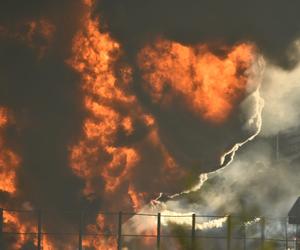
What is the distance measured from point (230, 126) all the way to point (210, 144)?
1339 millimetres

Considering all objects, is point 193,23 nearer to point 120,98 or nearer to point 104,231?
point 120,98

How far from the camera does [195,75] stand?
138 feet

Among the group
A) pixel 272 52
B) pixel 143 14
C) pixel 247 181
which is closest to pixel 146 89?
pixel 143 14

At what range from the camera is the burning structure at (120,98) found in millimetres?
41844

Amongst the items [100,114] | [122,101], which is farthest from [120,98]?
[100,114]

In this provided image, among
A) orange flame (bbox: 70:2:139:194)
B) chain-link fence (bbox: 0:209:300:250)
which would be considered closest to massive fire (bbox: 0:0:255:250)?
orange flame (bbox: 70:2:139:194)

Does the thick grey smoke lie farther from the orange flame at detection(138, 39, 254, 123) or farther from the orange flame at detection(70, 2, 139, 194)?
the orange flame at detection(70, 2, 139, 194)

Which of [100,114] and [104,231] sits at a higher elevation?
[100,114]

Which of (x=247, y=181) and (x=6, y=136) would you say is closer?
(x=6, y=136)

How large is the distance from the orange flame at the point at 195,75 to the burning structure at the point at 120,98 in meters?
0.05

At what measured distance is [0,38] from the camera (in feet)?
140

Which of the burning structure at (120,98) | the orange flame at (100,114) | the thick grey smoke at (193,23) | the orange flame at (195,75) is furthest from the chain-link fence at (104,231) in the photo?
the thick grey smoke at (193,23)

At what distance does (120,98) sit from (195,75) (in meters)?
3.81

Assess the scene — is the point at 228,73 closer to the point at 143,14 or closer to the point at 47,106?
the point at 143,14
